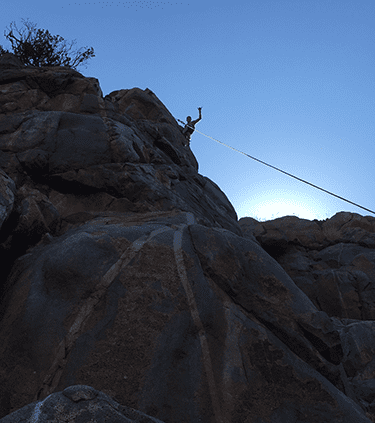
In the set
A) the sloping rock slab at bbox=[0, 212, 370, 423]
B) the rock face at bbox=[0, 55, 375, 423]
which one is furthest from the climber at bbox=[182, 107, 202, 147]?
the sloping rock slab at bbox=[0, 212, 370, 423]

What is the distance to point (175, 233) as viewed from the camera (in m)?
6.53

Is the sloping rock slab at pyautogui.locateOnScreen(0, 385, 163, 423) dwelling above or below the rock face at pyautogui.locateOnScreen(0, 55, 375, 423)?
below

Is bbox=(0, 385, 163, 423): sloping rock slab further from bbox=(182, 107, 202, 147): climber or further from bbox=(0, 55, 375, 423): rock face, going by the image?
bbox=(182, 107, 202, 147): climber

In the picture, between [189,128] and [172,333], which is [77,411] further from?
[189,128]

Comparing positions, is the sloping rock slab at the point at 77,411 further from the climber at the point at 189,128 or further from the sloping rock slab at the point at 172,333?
the climber at the point at 189,128

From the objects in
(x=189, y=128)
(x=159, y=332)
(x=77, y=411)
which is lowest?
(x=77, y=411)

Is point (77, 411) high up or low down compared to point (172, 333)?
down

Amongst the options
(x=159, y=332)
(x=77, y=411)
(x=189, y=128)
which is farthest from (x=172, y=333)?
(x=189, y=128)

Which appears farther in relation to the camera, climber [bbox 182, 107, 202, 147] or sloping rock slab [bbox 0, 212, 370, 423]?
climber [bbox 182, 107, 202, 147]

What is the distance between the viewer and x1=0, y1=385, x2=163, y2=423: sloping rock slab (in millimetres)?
2670

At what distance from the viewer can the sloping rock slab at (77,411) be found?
2.67 metres

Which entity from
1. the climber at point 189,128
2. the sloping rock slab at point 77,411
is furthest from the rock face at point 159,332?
the climber at point 189,128

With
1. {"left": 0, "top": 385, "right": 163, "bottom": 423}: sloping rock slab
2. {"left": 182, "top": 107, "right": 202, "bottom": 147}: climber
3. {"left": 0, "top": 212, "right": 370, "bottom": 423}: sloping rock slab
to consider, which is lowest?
{"left": 0, "top": 385, "right": 163, "bottom": 423}: sloping rock slab

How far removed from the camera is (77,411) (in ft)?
8.93
